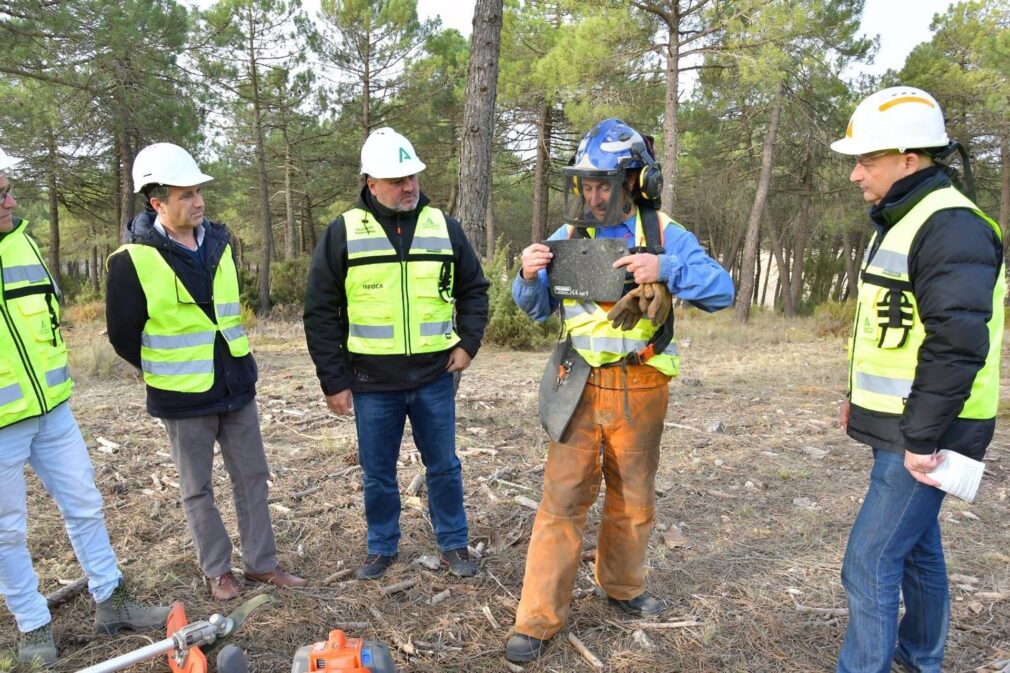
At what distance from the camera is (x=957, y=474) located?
7.51 ft

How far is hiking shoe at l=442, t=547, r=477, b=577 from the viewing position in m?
3.71

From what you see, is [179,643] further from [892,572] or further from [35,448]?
[892,572]

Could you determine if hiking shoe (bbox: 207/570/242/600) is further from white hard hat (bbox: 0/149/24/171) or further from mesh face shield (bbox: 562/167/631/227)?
mesh face shield (bbox: 562/167/631/227)

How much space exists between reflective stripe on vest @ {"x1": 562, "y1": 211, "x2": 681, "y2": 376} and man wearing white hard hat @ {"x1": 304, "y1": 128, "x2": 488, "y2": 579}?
35.4 inches

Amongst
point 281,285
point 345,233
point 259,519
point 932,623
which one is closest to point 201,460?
point 259,519

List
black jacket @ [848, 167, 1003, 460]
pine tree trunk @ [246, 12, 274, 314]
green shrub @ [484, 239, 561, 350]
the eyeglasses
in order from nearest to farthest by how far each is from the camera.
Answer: black jacket @ [848, 167, 1003, 460] < the eyeglasses < green shrub @ [484, 239, 561, 350] < pine tree trunk @ [246, 12, 274, 314]

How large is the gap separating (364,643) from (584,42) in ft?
47.8

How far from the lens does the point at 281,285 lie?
73.4 feet

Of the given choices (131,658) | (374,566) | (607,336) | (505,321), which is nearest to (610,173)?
(607,336)

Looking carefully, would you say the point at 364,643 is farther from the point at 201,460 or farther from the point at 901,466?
the point at 901,466

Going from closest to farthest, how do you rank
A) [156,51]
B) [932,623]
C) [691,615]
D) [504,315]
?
[932,623], [691,615], [504,315], [156,51]

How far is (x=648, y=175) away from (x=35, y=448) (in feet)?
9.96

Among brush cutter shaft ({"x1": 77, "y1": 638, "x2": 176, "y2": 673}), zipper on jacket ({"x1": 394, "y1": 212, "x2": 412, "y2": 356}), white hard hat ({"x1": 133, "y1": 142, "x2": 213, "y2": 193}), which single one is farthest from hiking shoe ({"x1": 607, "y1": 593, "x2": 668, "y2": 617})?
white hard hat ({"x1": 133, "y1": 142, "x2": 213, "y2": 193})

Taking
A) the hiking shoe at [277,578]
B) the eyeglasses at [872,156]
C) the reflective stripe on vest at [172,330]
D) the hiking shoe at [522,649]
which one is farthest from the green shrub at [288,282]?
the eyeglasses at [872,156]
